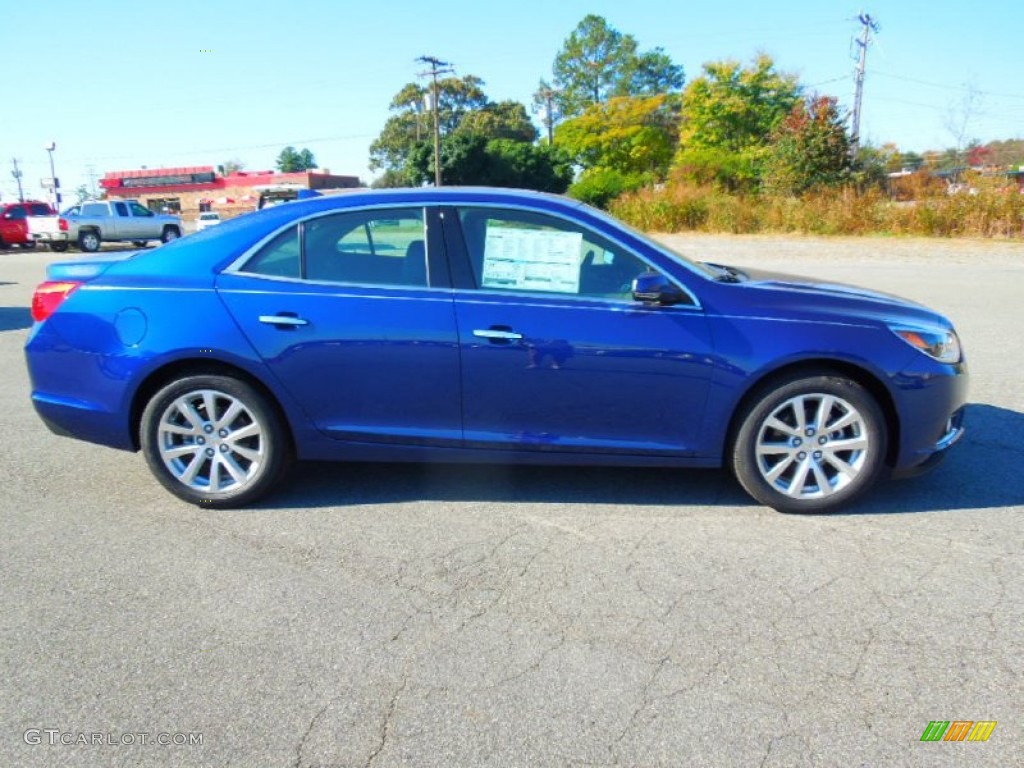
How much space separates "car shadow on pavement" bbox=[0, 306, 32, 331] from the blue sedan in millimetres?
7537

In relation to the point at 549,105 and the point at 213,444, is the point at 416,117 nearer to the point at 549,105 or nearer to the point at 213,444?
the point at 549,105

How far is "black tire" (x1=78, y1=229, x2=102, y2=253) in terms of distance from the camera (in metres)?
28.0

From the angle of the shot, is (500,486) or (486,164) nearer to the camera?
(500,486)

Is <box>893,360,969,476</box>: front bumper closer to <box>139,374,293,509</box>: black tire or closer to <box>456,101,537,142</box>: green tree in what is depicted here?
<box>139,374,293,509</box>: black tire

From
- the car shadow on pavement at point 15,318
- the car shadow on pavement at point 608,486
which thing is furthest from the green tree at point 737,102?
the car shadow on pavement at point 608,486

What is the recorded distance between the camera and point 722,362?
12.6ft

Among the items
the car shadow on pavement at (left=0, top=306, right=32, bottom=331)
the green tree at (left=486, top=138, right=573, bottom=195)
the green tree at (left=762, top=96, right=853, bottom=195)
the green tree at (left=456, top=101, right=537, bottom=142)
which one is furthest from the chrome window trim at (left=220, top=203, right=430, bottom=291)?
the green tree at (left=456, top=101, right=537, bottom=142)

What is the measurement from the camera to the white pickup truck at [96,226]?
2767cm

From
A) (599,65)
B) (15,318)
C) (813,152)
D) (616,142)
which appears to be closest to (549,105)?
(599,65)

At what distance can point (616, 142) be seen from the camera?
203 feet

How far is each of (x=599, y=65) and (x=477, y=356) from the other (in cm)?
9262

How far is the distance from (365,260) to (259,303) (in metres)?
0.59

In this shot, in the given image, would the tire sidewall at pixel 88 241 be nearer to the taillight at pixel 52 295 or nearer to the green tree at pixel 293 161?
the taillight at pixel 52 295

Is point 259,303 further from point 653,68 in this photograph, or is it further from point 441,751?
point 653,68
